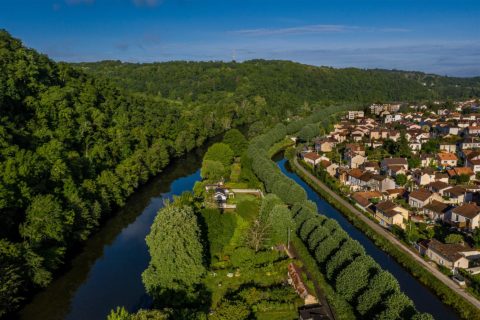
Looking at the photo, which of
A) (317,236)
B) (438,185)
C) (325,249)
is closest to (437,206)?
(438,185)

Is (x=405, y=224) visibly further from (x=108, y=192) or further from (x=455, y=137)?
(x=455, y=137)

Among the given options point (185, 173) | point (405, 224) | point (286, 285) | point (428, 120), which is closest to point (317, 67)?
point (428, 120)

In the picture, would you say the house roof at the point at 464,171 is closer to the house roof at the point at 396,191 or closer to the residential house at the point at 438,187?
the residential house at the point at 438,187

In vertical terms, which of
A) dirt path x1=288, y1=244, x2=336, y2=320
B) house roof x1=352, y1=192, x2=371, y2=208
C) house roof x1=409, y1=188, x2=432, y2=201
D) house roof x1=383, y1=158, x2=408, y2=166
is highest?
house roof x1=383, y1=158, x2=408, y2=166

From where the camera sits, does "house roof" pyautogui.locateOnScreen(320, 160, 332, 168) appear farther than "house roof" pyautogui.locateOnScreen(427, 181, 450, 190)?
Yes

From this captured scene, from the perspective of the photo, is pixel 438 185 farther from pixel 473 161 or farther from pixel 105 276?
pixel 105 276

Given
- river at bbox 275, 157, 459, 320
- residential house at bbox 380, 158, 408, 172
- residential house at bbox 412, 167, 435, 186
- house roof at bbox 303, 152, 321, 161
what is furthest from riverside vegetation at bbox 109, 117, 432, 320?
house roof at bbox 303, 152, 321, 161

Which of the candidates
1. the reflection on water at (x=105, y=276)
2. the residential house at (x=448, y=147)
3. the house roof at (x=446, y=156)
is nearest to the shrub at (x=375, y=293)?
the reflection on water at (x=105, y=276)

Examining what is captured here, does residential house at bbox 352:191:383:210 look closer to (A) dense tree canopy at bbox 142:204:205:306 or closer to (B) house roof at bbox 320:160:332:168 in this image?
(B) house roof at bbox 320:160:332:168
